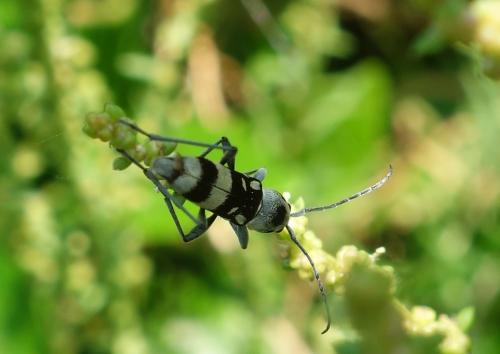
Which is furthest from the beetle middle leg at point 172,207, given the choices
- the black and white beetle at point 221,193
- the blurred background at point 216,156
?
the blurred background at point 216,156

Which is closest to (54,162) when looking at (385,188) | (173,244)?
(173,244)

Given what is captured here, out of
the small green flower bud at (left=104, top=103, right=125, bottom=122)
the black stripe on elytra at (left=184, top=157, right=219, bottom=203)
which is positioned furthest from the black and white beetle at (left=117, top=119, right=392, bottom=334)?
the small green flower bud at (left=104, top=103, right=125, bottom=122)

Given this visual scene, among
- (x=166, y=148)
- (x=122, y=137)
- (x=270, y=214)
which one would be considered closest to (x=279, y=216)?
(x=270, y=214)

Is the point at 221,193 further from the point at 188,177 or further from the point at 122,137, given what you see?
the point at 122,137

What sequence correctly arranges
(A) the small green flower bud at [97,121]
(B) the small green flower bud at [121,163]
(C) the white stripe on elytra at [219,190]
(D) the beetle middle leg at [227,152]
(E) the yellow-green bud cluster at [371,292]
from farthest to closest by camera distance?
1. (D) the beetle middle leg at [227,152]
2. (C) the white stripe on elytra at [219,190]
3. (B) the small green flower bud at [121,163]
4. (A) the small green flower bud at [97,121]
5. (E) the yellow-green bud cluster at [371,292]

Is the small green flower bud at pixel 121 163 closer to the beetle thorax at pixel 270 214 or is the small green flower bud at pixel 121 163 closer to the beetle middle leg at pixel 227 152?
the beetle thorax at pixel 270 214


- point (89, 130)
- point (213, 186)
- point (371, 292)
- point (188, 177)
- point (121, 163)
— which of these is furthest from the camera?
point (213, 186)

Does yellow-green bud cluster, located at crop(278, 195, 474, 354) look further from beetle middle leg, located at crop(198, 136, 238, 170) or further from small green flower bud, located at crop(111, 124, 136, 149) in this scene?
beetle middle leg, located at crop(198, 136, 238, 170)
